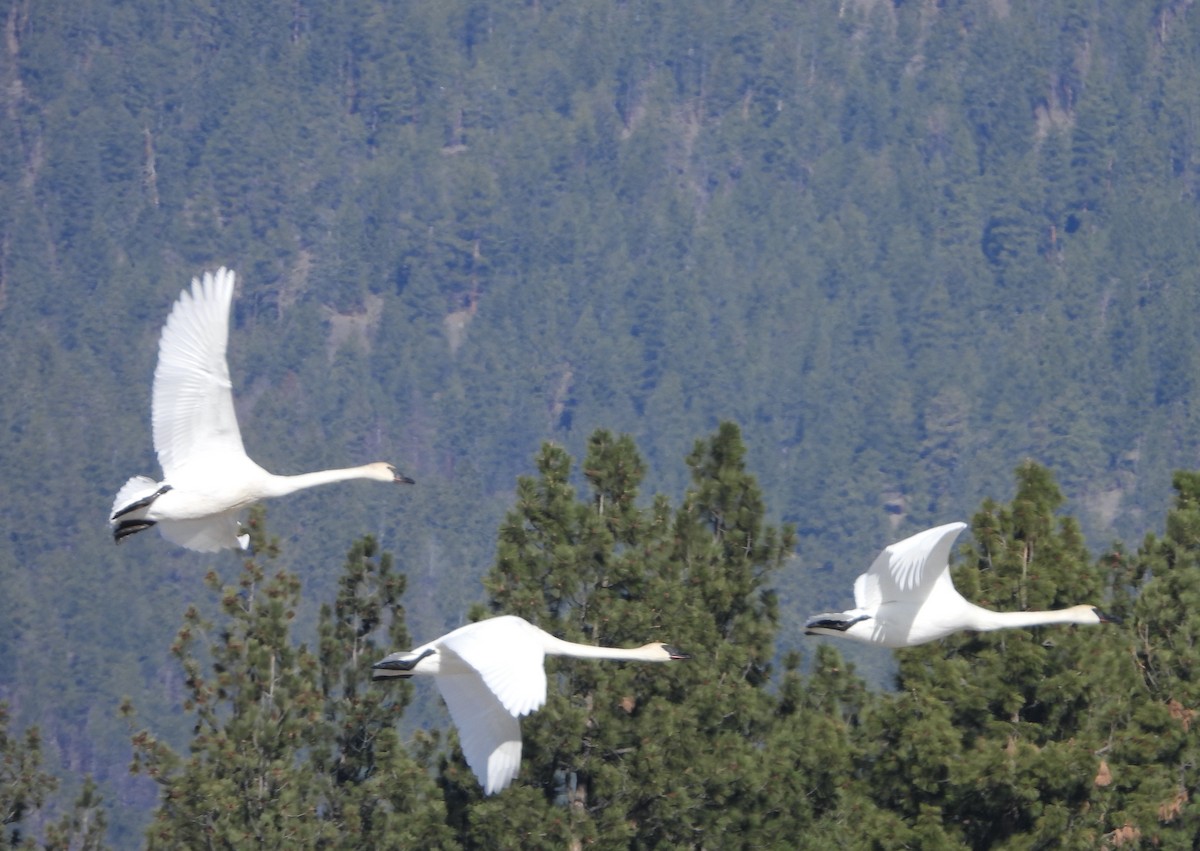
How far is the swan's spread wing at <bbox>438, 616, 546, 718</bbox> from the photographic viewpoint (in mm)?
25375

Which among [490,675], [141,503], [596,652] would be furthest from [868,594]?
[141,503]

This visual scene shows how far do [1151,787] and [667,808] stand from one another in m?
5.89

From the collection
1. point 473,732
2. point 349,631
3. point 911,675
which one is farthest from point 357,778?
point 473,732

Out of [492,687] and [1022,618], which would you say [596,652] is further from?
[1022,618]

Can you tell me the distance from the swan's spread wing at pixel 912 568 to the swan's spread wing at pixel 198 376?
665 cm

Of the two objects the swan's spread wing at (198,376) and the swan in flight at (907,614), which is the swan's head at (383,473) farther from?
the swan in flight at (907,614)

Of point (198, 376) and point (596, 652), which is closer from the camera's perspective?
point (198, 376)

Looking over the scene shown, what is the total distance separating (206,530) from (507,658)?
184 inches

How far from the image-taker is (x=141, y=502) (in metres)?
28.5

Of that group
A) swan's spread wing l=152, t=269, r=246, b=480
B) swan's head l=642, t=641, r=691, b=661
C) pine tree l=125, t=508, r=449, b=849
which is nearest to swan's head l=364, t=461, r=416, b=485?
swan's spread wing l=152, t=269, r=246, b=480

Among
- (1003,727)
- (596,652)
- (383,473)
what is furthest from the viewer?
(1003,727)

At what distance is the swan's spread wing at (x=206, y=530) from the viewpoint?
29.1 meters

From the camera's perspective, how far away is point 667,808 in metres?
34.6

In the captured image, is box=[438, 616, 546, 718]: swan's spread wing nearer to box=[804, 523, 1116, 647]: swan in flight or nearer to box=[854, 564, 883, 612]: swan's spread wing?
box=[804, 523, 1116, 647]: swan in flight
